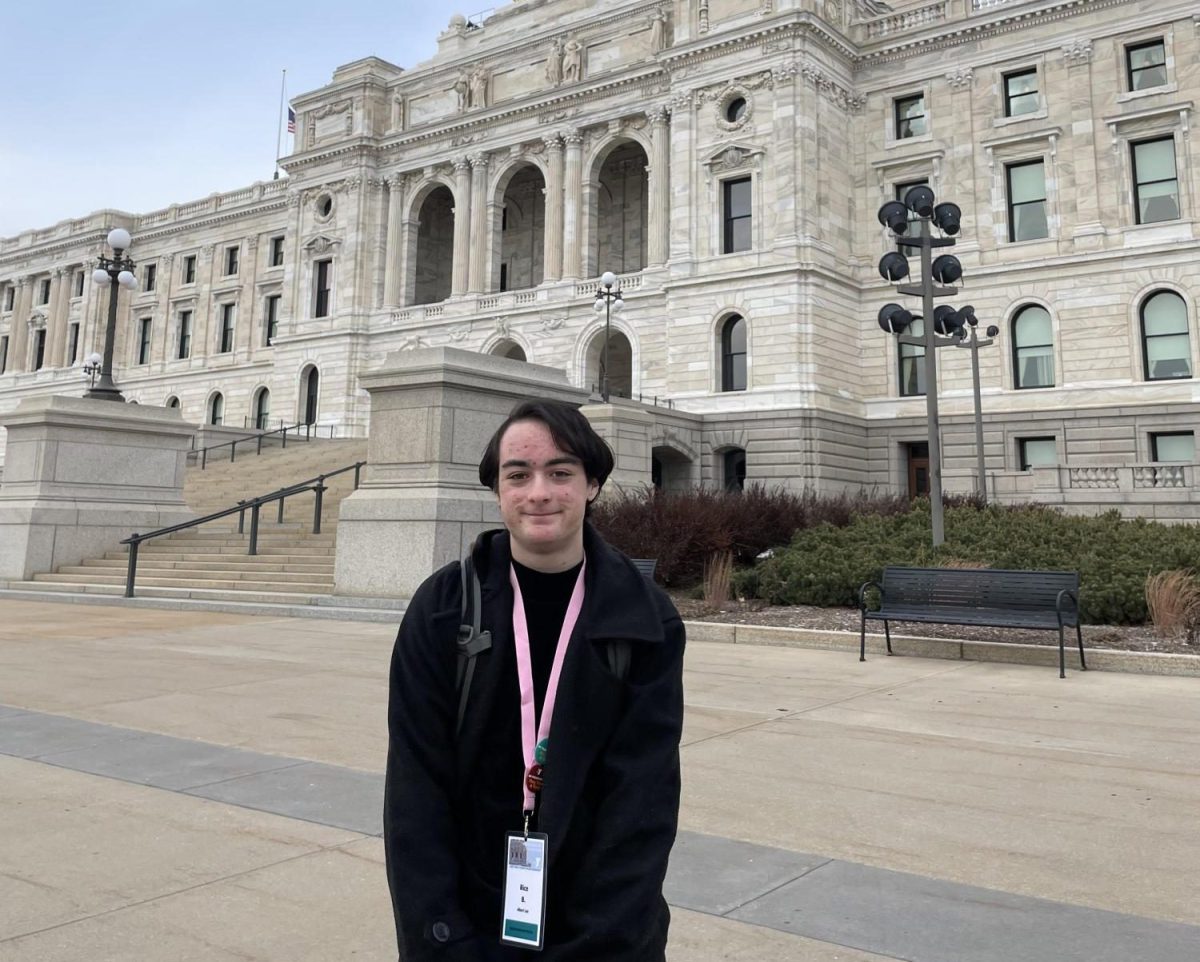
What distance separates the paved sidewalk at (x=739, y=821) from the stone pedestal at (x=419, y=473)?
5.07 metres

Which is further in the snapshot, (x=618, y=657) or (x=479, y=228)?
(x=479, y=228)

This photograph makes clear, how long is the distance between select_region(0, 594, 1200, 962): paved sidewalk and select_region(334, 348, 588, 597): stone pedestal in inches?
200

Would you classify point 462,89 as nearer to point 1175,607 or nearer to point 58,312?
point 58,312

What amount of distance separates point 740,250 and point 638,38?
11.7 meters

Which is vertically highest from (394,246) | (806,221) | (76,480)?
(394,246)

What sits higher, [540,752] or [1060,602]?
[1060,602]

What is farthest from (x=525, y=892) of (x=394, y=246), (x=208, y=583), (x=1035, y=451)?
(x=394, y=246)

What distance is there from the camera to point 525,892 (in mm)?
1915

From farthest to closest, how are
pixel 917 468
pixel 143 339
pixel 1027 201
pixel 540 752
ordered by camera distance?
pixel 143 339 < pixel 917 468 < pixel 1027 201 < pixel 540 752

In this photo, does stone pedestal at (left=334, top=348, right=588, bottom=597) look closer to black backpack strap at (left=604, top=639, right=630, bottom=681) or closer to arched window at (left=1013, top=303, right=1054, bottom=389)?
black backpack strap at (left=604, top=639, right=630, bottom=681)

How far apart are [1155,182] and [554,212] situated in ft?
74.0

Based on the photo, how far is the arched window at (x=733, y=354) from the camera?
3441cm

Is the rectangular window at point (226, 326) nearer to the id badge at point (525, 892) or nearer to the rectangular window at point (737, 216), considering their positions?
the rectangular window at point (737, 216)

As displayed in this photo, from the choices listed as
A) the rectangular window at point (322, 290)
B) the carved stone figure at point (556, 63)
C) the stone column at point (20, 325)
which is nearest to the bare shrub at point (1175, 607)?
the carved stone figure at point (556, 63)
